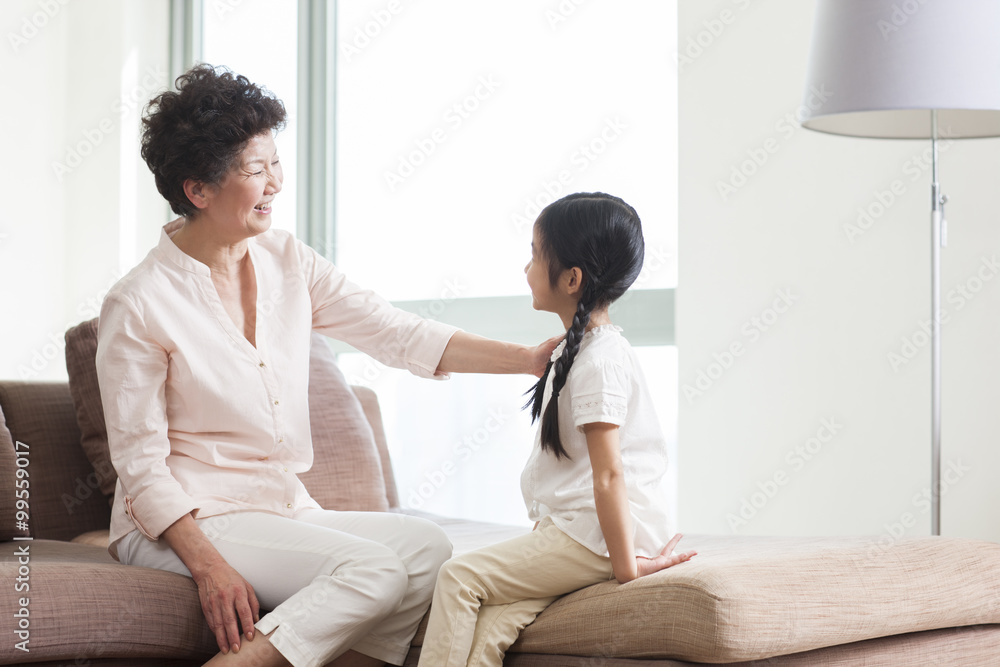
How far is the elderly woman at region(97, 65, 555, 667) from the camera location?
57.5 inches

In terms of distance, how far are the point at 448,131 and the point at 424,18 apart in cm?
48

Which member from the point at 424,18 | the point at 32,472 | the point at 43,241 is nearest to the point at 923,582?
the point at 32,472

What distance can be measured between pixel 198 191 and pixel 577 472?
0.78m

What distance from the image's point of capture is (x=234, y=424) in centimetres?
161

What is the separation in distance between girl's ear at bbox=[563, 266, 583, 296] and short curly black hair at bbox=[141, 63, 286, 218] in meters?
0.58

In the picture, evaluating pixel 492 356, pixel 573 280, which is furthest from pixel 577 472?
pixel 492 356

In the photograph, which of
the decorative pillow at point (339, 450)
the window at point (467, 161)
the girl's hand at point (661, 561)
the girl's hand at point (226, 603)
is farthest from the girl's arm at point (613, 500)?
the window at point (467, 161)

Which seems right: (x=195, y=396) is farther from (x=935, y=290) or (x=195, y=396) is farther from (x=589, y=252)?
(x=935, y=290)

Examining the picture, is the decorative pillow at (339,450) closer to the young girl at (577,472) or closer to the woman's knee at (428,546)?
the woman's knee at (428,546)

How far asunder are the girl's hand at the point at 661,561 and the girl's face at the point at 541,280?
392 millimetres

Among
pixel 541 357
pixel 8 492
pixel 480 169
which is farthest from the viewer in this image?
pixel 480 169

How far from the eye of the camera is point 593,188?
10.8 feet

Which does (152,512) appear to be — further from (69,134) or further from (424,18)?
(69,134)

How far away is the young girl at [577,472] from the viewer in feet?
4.57
